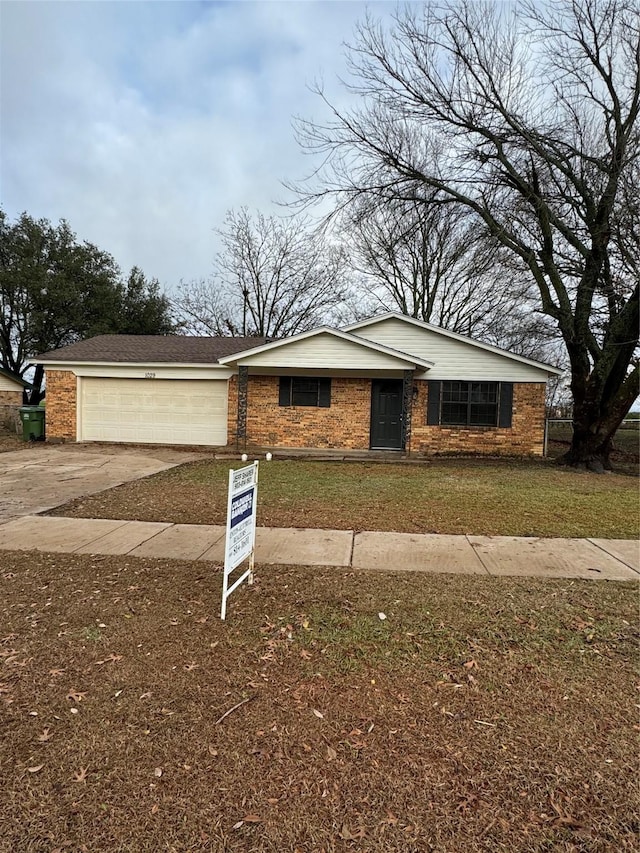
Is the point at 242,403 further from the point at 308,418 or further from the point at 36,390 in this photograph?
the point at 36,390

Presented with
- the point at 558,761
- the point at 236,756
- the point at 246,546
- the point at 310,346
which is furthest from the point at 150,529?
the point at 310,346

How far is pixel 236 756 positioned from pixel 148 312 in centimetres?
2881

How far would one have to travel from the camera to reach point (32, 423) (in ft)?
52.7

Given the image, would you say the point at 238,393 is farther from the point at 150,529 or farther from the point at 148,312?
the point at 148,312

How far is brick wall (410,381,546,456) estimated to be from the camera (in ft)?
47.8

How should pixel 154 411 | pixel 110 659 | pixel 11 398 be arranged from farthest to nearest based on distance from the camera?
1. pixel 11 398
2. pixel 154 411
3. pixel 110 659

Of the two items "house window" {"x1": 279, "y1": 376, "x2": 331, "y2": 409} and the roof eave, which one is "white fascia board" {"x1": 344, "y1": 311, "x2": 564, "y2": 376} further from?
the roof eave

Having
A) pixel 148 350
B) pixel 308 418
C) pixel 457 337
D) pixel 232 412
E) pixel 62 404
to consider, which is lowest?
pixel 308 418

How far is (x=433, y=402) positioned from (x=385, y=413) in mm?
1494

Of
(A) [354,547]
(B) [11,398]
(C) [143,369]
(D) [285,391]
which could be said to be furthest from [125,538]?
(B) [11,398]

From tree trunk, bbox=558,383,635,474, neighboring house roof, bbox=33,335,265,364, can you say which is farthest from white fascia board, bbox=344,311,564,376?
neighboring house roof, bbox=33,335,265,364

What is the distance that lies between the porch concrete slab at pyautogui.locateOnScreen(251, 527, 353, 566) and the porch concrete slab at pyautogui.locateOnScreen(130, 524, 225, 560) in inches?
22.4

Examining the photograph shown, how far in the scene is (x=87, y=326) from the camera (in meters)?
25.5

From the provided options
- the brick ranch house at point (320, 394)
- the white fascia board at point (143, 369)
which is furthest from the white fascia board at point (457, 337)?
the white fascia board at point (143, 369)
